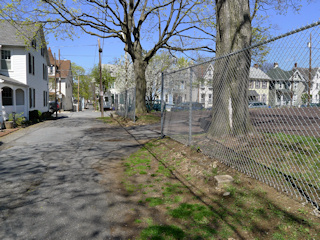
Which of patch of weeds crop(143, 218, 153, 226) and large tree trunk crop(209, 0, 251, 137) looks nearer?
patch of weeds crop(143, 218, 153, 226)

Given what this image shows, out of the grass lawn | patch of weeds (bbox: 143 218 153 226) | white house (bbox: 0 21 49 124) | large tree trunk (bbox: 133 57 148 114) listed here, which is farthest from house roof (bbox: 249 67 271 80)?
white house (bbox: 0 21 49 124)

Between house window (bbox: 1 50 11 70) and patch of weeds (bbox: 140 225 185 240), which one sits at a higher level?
house window (bbox: 1 50 11 70)

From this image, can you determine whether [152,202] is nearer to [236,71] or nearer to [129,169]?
[129,169]

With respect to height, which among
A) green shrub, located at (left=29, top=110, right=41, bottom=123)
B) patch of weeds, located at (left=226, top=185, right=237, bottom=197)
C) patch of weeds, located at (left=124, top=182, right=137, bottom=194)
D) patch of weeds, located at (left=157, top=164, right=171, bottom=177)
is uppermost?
green shrub, located at (left=29, top=110, right=41, bottom=123)

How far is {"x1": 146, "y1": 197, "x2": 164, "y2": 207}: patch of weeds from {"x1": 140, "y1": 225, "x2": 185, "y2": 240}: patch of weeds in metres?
0.71

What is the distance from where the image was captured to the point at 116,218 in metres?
3.49

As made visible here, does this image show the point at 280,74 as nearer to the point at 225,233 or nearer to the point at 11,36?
the point at 225,233

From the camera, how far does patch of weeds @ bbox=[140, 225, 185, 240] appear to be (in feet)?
9.75

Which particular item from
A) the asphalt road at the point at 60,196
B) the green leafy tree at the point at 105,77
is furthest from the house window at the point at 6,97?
the green leafy tree at the point at 105,77

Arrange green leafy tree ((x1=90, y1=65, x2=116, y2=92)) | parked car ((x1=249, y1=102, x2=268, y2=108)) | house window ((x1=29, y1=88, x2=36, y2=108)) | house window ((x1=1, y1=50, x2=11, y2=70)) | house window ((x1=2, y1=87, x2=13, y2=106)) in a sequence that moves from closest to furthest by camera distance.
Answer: parked car ((x1=249, y1=102, x2=268, y2=108))
house window ((x1=2, y1=87, x2=13, y2=106))
house window ((x1=1, y1=50, x2=11, y2=70))
house window ((x1=29, y1=88, x2=36, y2=108))
green leafy tree ((x1=90, y1=65, x2=116, y2=92))

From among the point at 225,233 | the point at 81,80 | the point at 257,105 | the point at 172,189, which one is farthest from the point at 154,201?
the point at 81,80

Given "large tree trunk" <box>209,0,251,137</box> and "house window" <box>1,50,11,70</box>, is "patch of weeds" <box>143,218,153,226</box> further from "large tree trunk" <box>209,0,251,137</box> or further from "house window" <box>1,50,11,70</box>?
"house window" <box>1,50,11,70</box>

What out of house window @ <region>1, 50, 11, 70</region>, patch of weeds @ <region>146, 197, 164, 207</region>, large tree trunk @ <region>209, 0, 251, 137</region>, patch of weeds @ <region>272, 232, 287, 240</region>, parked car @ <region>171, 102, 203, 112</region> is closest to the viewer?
patch of weeds @ <region>272, 232, 287, 240</region>

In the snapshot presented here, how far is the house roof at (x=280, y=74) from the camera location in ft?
10.9
